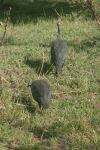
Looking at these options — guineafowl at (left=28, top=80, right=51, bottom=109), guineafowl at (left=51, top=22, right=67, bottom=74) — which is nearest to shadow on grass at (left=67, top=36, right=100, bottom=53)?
guineafowl at (left=51, top=22, right=67, bottom=74)

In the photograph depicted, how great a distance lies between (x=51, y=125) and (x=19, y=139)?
0.61 metres

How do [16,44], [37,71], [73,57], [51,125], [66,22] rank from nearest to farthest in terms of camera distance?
[51,125], [37,71], [73,57], [16,44], [66,22]

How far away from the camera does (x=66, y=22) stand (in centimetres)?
771

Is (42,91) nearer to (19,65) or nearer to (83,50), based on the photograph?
(19,65)

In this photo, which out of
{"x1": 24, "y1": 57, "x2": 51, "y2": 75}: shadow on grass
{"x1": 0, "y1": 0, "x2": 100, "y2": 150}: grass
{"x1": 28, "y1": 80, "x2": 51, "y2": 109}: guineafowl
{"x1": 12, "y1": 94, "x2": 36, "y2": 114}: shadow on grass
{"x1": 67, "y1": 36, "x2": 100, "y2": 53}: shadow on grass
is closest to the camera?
{"x1": 0, "y1": 0, "x2": 100, "y2": 150}: grass

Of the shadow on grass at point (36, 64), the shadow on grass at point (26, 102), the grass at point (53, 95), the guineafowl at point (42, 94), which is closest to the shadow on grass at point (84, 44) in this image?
the grass at point (53, 95)

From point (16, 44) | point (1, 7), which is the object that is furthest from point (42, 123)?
point (1, 7)

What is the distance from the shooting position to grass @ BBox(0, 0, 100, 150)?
3209mm

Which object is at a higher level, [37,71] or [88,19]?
[88,19]

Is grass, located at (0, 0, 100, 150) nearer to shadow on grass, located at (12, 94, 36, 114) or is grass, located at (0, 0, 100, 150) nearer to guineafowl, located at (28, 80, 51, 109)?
shadow on grass, located at (12, 94, 36, 114)

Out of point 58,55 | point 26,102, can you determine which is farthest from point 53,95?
point 58,55

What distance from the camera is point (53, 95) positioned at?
14.1 ft

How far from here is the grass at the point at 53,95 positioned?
126 inches

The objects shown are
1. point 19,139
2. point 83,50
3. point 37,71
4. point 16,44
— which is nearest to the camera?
point 19,139
